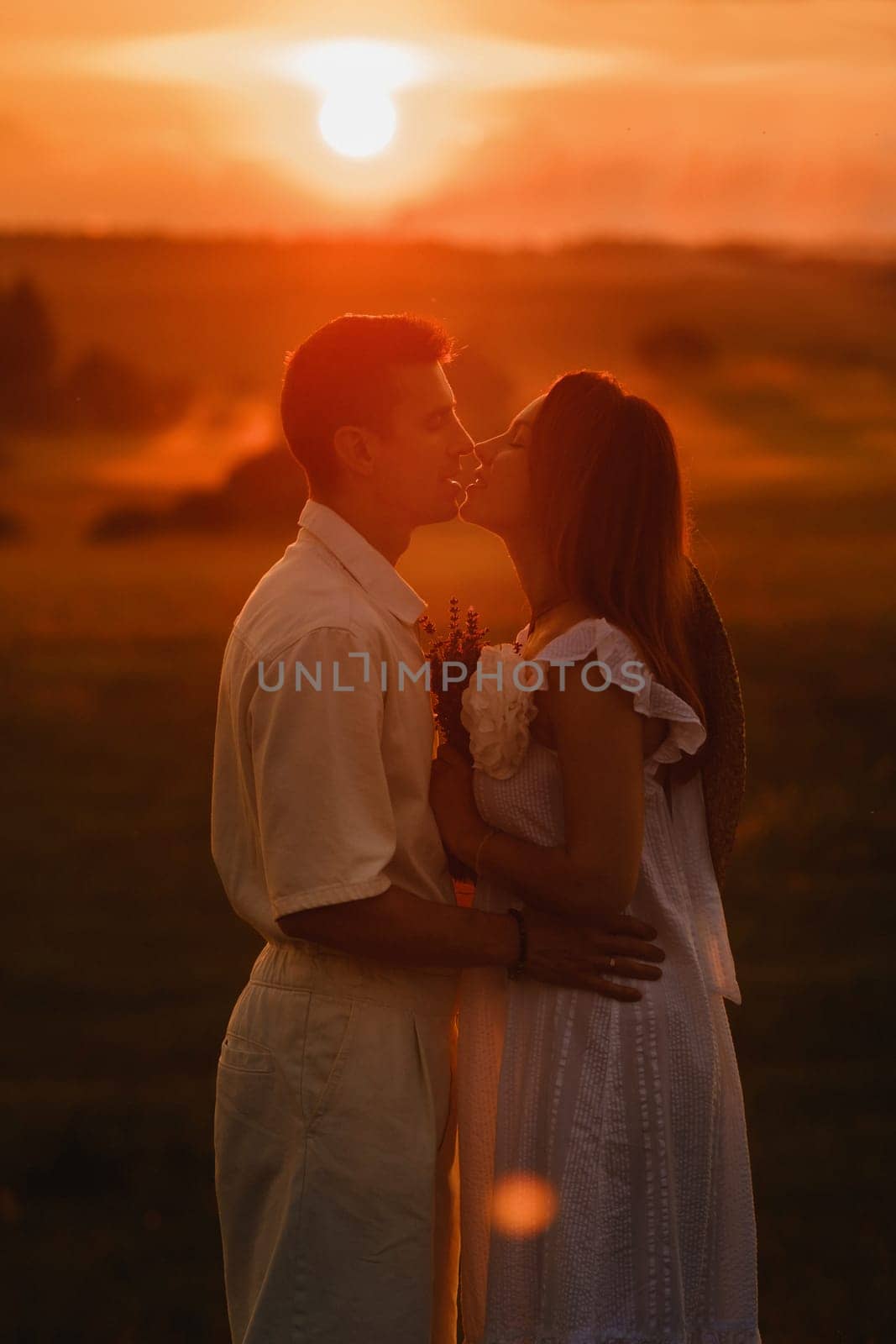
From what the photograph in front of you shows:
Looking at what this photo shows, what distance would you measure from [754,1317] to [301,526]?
5.73ft

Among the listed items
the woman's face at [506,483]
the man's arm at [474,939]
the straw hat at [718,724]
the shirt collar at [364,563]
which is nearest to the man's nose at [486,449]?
the woman's face at [506,483]

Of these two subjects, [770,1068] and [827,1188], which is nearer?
[827,1188]

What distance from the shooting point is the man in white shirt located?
2.71 metres

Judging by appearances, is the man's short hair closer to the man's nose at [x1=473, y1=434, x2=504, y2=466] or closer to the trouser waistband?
the man's nose at [x1=473, y1=434, x2=504, y2=466]

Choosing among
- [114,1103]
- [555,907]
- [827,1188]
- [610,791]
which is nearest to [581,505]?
[610,791]

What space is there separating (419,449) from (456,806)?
2.32 feet

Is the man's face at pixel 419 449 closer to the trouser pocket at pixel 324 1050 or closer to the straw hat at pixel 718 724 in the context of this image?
the straw hat at pixel 718 724

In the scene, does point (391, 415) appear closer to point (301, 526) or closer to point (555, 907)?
point (301, 526)

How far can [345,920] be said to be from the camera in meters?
2.72

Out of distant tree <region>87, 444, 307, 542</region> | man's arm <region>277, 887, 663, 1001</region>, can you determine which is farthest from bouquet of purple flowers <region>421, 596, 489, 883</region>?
distant tree <region>87, 444, 307, 542</region>

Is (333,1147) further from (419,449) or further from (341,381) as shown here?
(341,381)

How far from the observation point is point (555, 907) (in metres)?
2.82

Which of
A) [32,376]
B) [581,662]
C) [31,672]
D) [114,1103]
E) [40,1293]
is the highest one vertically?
[32,376]
